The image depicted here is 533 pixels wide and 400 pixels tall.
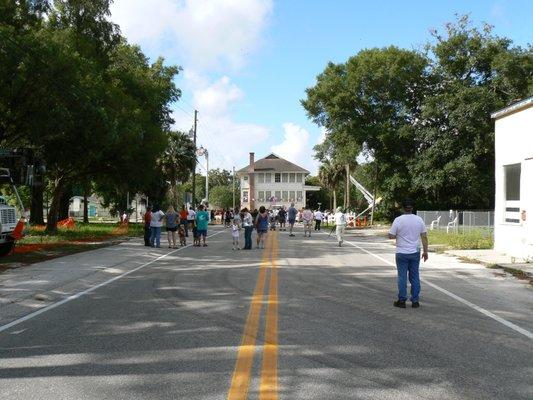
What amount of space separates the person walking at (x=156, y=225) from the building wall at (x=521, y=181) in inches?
492

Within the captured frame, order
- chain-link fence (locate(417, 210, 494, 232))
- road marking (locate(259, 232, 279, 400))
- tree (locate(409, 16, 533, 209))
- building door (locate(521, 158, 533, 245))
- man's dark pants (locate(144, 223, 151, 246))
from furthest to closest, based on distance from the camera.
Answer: tree (locate(409, 16, 533, 209))
chain-link fence (locate(417, 210, 494, 232))
man's dark pants (locate(144, 223, 151, 246))
building door (locate(521, 158, 533, 245))
road marking (locate(259, 232, 279, 400))

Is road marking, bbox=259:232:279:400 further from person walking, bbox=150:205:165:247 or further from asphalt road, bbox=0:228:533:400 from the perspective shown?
person walking, bbox=150:205:165:247

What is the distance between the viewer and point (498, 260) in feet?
57.7

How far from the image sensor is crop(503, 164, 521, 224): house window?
763 inches

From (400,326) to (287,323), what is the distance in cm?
153

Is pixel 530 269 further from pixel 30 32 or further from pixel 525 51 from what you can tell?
pixel 525 51

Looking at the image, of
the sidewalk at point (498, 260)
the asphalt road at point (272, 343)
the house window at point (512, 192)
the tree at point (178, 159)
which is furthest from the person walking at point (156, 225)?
the tree at point (178, 159)

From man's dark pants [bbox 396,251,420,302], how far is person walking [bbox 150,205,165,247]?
14701mm

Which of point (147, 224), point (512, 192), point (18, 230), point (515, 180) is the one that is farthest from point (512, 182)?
point (18, 230)

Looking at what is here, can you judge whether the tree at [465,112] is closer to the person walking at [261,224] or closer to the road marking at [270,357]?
the person walking at [261,224]

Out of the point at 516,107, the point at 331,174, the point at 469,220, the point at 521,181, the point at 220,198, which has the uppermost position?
the point at 331,174

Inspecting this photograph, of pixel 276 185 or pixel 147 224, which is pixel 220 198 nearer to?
pixel 276 185

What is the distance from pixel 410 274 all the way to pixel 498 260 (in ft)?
30.7

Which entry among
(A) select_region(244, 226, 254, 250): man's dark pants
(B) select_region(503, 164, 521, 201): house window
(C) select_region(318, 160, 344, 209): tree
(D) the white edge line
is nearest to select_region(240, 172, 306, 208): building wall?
(C) select_region(318, 160, 344, 209): tree
